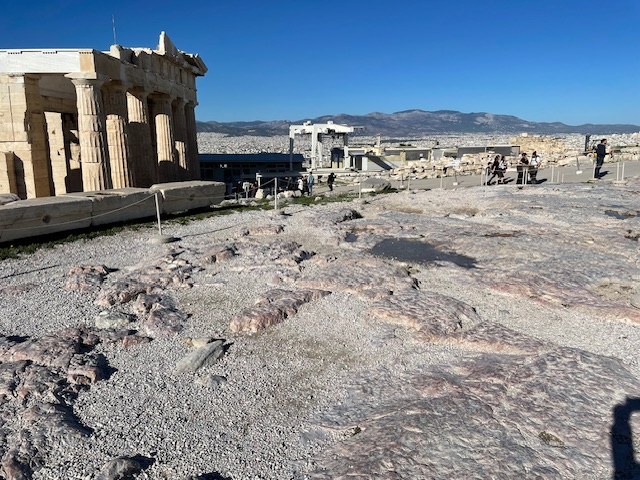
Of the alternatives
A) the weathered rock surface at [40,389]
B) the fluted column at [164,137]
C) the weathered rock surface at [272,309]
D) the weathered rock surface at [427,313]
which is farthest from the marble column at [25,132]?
the weathered rock surface at [427,313]

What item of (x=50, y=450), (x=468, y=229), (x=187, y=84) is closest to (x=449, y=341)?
(x=50, y=450)

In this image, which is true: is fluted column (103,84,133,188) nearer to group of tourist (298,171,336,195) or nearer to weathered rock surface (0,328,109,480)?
group of tourist (298,171,336,195)

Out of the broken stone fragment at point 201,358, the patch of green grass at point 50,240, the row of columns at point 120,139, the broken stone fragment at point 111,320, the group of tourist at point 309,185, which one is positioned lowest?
the broken stone fragment at point 201,358

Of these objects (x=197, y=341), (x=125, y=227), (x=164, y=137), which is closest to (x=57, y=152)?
(x=164, y=137)

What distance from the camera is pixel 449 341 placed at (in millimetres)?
6121

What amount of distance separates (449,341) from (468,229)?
6.92m

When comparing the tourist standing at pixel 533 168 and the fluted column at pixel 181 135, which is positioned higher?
the fluted column at pixel 181 135

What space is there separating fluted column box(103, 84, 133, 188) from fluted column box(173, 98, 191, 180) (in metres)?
6.77

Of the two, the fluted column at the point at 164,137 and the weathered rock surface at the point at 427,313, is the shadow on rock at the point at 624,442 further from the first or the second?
the fluted column at the point at 164,137

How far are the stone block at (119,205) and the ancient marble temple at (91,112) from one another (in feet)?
7.89

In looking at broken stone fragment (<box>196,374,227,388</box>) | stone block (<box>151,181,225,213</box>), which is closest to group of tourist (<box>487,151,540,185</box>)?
stone block (<box>151,181,225,213</box>)

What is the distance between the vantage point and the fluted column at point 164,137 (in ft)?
76.8

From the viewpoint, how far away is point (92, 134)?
52.2 feet

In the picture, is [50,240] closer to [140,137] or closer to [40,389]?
[40,389]
